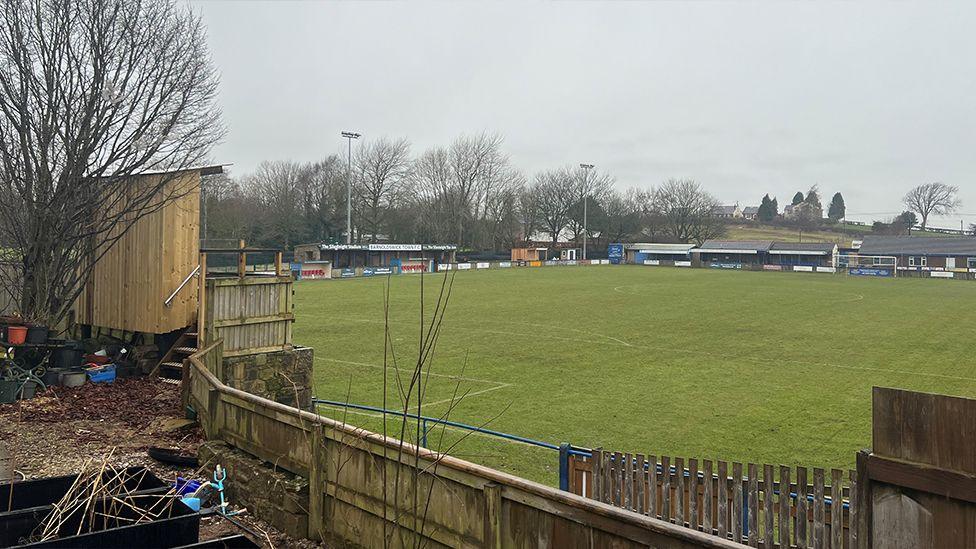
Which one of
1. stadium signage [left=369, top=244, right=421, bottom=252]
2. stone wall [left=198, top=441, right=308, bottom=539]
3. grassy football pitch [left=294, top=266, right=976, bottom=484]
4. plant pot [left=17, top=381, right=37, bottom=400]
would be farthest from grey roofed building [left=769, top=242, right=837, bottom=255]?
stone wall [left=198, top=441, right=308, bottom=539]

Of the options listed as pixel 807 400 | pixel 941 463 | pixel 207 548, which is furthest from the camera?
pixel 807 400

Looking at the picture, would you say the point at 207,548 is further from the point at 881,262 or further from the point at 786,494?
the point at 881,262

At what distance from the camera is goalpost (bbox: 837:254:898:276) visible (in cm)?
7688

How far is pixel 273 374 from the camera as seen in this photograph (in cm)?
1181

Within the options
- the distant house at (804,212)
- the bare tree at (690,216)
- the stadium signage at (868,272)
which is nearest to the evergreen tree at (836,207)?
the distant house at (804,212)

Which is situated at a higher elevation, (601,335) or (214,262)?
(214,262)

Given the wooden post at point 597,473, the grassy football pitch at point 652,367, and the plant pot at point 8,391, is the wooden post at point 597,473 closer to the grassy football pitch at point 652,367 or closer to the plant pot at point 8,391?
the grassy football pitch at point 652,367

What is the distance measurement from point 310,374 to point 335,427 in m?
7.00

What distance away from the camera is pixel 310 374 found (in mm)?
12531

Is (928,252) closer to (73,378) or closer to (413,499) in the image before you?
(73,378)

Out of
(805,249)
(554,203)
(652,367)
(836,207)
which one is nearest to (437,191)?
(554,203)

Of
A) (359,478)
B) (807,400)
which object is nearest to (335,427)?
(359,478)

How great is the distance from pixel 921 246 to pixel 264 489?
9786 centimetres

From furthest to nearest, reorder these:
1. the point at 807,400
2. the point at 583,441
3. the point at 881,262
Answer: the point at 881,262
the point at 807,400
the point at 583,441
